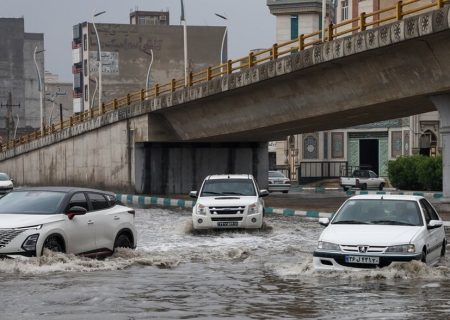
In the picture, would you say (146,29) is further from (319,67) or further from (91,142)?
(319,67)

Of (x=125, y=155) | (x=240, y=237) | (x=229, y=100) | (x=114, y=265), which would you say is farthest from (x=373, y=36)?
(x=125, y=155)

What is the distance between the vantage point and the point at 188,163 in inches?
2088

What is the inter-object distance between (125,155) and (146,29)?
59.5 m

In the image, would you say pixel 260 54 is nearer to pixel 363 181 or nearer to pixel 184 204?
pixel 184 204

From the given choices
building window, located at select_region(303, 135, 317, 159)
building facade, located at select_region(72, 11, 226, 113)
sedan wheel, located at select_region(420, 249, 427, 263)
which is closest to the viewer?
sedan wheel, located at select_region(420, 249, 427, 263)

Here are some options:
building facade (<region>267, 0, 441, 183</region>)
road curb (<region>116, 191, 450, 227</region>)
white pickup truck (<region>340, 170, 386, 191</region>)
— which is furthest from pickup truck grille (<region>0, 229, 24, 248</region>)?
building facade (<region>267, 0, 441, 183</region>)

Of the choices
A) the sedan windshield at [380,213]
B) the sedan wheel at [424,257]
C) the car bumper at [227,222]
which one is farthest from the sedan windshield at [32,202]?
the car bumper at [227,222]

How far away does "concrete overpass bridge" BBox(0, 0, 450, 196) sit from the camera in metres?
31.1

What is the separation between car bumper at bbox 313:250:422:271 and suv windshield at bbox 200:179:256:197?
10662 mm

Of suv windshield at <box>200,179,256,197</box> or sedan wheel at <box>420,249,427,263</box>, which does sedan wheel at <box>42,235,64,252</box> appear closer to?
sedan wheel at <box>420,249,427,263</box>

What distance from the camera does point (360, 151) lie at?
262 ft

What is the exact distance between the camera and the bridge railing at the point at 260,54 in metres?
30.9

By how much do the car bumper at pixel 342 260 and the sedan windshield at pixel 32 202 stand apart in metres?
4.74

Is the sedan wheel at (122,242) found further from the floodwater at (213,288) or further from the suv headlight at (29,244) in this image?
the suv headlight at (29,244)
